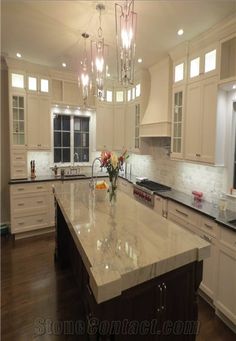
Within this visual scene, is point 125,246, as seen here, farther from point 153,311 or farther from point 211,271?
point 211,271

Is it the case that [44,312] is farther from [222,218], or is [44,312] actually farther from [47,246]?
[222,218]

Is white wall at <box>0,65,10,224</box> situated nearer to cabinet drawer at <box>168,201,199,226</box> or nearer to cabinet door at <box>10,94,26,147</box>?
cabinet door at <box>10,94,26,147</box>

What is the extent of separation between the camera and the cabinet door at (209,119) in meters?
2.69

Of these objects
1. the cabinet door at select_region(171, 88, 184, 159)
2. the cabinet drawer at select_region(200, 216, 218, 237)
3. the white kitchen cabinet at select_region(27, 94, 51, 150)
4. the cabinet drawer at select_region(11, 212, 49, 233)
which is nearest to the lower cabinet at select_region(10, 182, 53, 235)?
the cabinet drawer at select_region(11, 212, 49, 233)

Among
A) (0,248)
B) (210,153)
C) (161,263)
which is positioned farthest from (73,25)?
(0,248)

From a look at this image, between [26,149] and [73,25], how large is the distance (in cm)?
237

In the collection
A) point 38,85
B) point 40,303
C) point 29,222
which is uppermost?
point 38,85

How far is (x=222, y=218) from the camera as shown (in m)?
2.31

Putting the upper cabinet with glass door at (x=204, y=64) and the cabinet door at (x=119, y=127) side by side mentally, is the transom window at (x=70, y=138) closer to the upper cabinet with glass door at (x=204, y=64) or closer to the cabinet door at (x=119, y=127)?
the cabinet door at (x=119, y=127)

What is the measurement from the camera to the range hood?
3553 millimetres

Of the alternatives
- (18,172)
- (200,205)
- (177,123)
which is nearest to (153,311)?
(200,205)

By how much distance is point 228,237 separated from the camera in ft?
7.00

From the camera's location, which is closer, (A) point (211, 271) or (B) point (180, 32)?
(A) point (211, 271)

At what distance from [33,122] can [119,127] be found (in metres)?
1.95
